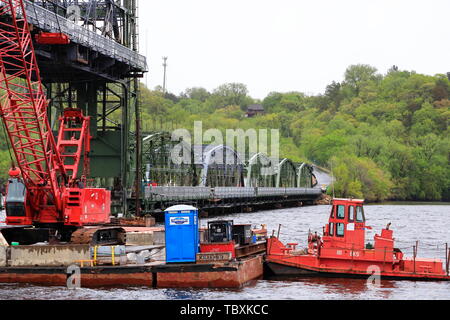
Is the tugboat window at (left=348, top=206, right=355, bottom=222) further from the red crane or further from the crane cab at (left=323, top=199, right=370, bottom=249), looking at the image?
the red crane

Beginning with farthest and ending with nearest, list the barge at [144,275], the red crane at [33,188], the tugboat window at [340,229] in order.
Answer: the red crane at [33,188] → the tugboat window at [340,229] → the barge at [144,275]

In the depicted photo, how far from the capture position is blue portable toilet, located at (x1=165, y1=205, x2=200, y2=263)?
37.3 metres

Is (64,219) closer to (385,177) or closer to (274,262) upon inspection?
(274,262)

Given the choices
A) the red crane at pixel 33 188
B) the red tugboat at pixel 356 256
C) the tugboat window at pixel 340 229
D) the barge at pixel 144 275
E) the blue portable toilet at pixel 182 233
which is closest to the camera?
the barge at pixel 144 275

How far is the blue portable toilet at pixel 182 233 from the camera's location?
37281 mm

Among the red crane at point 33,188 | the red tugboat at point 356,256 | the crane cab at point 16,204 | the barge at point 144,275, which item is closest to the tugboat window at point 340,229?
the red tugboat at point 356,256

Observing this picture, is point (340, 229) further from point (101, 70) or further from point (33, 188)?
point (101, 70)

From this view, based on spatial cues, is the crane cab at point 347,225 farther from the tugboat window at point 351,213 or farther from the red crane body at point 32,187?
the red crane body at point 32,187

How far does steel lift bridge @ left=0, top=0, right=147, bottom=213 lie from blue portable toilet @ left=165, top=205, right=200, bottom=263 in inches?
959

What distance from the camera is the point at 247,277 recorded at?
38625mm

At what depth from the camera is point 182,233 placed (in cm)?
3741

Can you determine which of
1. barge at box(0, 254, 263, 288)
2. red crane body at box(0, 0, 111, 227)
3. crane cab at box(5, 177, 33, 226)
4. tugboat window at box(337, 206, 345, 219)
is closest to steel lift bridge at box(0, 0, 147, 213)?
red crane body at box(0, 0, 111, 227)

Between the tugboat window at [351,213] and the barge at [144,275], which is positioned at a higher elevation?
the tugboat window at [351,213]
